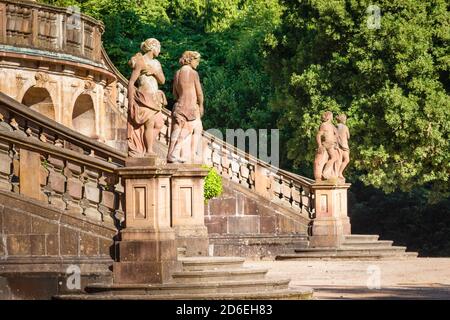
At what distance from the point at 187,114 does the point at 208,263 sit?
384cm

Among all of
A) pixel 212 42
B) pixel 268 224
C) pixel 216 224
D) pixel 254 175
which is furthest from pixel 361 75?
pixel 216 224

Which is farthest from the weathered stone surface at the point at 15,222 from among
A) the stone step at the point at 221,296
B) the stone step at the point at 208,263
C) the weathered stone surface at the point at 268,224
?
the weathered stone surface at the point at 268,224

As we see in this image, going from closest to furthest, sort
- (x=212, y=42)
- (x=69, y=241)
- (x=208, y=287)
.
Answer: (x=208, y=287)
(x=69, y=241)
(x=212, y=42)

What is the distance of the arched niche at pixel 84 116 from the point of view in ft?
100

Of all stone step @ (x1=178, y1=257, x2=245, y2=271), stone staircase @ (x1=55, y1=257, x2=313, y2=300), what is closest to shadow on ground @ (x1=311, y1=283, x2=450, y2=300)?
stone staircase @ (x1=55, y1=257, x2=313, y2=300)

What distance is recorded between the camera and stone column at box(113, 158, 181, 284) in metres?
18.9

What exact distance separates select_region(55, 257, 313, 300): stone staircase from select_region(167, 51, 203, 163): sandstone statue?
Result: 124 inches

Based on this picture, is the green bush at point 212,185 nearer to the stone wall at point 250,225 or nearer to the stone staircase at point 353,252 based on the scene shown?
the stone wall at point 250,225

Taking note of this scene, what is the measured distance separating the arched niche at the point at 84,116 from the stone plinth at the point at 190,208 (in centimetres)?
838

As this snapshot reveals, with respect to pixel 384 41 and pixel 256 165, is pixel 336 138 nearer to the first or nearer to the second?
pixel 256 165

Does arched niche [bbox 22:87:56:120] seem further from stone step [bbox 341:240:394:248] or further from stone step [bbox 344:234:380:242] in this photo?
stone step [bbox 344:234:380:242]

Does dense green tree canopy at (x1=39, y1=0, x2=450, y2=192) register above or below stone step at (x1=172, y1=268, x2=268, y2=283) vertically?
above

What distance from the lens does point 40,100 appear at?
94.7 ft

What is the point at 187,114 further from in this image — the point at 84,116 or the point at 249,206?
the point at 249,206
